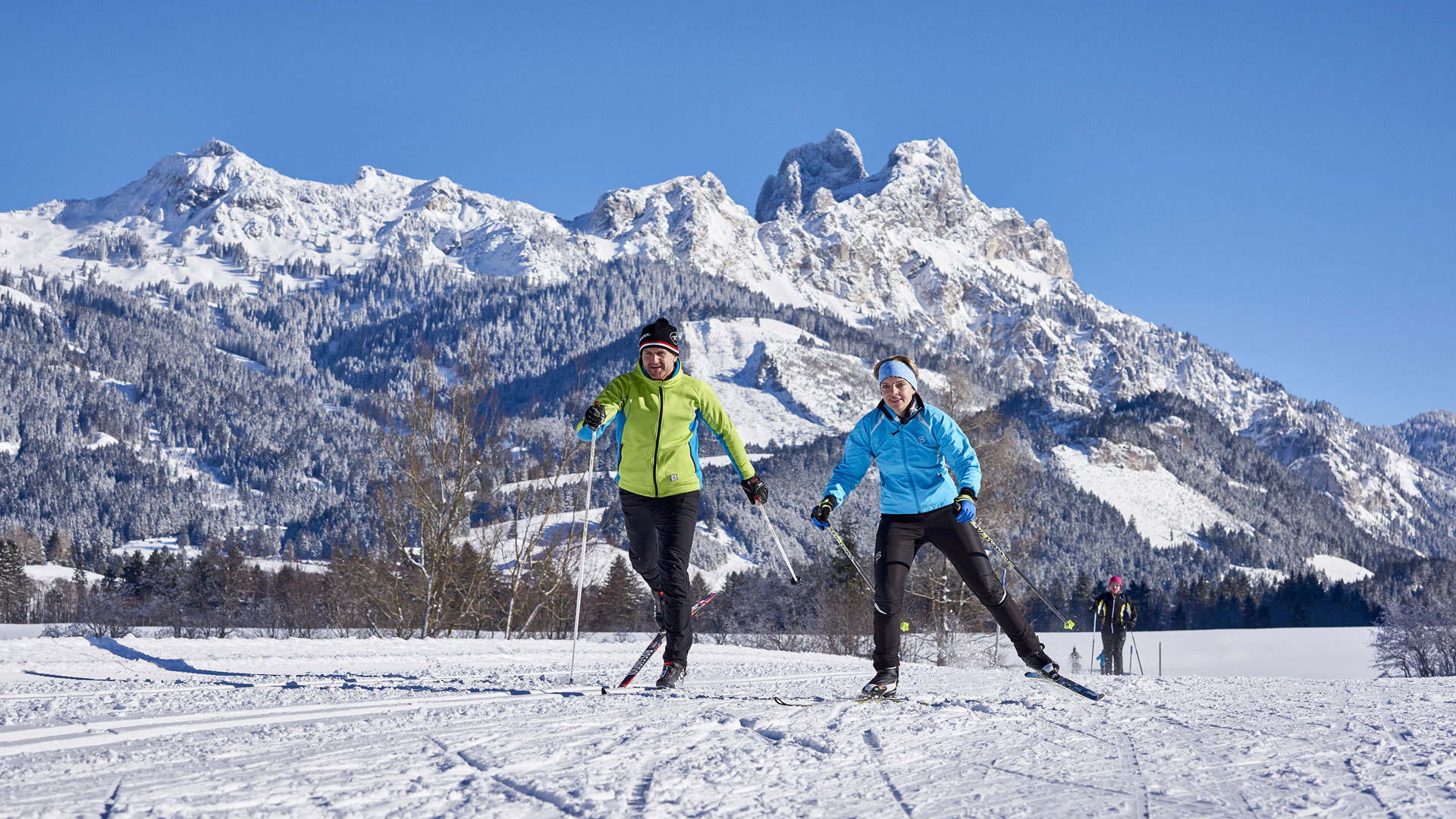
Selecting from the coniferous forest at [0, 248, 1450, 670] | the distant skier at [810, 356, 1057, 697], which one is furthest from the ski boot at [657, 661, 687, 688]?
the coniferous forest at [0, 248, 1450, 670]

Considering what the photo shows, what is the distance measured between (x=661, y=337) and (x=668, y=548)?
125cm

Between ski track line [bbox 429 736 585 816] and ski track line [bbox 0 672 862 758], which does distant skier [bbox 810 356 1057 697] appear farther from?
ski track line [bbox 429 736 585 816]

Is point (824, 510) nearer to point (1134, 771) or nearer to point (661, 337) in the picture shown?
point (661, 337)

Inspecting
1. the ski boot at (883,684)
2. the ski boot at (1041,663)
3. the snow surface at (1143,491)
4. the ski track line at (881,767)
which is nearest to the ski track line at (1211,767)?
the ski track line at (881,767)

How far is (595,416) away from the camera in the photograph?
5.12 m

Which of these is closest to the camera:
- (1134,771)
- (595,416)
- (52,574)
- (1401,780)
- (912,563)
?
(1401,780)

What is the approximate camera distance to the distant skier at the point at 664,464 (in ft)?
17.3

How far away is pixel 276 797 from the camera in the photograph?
216cm

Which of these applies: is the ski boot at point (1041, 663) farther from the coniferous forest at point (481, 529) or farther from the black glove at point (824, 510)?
the coniferous forest at point (481, 529)

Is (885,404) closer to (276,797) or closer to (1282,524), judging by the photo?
(276,797)

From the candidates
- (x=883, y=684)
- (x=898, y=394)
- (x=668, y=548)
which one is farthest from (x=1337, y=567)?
(x=668, y=548)

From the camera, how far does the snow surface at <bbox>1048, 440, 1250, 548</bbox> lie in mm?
158250

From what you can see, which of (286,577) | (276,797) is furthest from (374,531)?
(286,577)

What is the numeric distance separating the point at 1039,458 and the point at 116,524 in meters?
168
